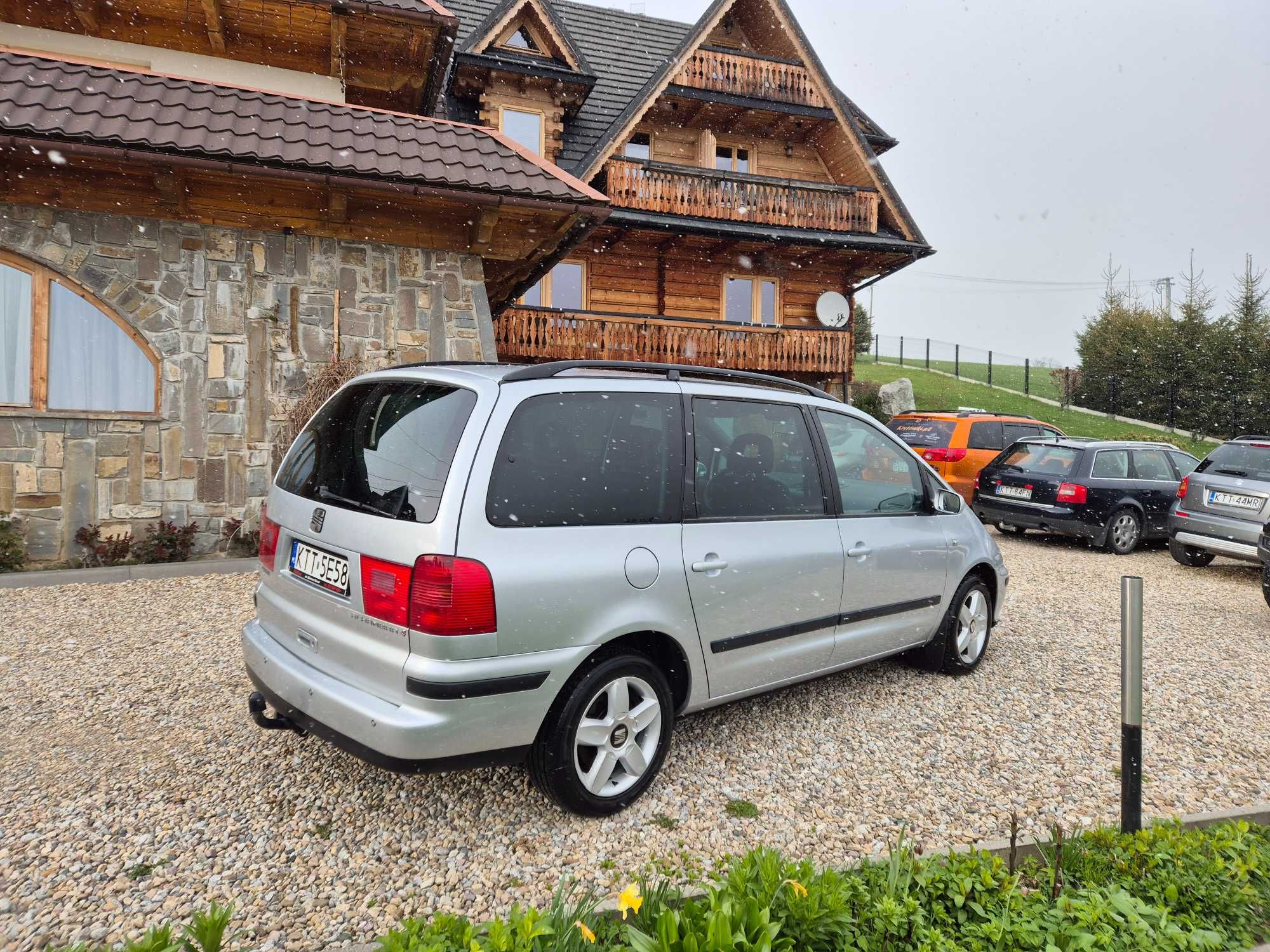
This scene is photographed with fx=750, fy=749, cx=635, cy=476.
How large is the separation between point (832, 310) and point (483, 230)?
12.0 meters

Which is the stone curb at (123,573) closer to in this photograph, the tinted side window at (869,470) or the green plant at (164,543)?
the green plant at (164,543)

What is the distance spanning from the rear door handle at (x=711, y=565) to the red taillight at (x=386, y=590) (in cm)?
117

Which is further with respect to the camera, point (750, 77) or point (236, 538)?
point (750, 77)

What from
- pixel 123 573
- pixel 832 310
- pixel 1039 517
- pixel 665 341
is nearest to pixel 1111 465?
pixel 1039 517

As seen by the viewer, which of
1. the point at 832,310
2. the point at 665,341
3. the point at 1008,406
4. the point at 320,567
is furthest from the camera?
the point at 1008,406

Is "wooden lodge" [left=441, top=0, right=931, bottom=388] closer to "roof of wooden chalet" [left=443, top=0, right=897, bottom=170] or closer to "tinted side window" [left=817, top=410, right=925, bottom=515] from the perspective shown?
"roof of wooden chalet" [left=443, top=0, right=897, bottom=170]

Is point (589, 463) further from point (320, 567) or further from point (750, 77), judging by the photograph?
point (750, 77)

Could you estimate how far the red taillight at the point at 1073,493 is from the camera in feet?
31.7

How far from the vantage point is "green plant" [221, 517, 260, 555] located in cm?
733

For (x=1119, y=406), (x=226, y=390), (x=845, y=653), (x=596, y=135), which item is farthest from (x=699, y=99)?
(x=1119, y=406)

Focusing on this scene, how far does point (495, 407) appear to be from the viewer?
107 inches

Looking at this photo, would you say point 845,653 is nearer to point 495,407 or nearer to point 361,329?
point 495,407

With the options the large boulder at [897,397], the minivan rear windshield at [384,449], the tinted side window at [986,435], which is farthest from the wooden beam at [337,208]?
the large boulder at [897,397]

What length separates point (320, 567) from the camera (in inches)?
113
